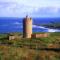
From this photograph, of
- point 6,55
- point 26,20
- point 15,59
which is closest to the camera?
point 15,59

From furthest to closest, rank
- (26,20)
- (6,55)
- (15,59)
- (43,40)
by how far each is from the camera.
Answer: (26,20), (43,40), (6,55), (15,59)

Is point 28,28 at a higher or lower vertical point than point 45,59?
lower

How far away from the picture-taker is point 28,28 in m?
45.5

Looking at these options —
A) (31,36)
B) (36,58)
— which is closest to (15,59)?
(36,58)

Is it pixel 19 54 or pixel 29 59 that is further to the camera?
pixel 19 54

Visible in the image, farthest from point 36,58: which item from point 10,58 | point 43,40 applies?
point 43,40

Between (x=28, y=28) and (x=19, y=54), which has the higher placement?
(x=19, y=54)

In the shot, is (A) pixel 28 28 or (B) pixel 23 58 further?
(A) pixel 28 28

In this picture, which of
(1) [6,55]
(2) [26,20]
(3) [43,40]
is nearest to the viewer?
(1) [6,55]

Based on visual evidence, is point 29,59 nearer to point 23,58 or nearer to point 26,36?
point 23,58

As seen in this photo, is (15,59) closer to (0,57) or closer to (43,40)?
(0,57)

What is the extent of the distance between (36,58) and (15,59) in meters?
0.65

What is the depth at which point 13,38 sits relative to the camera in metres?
44.5

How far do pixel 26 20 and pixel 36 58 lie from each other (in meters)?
37.5
